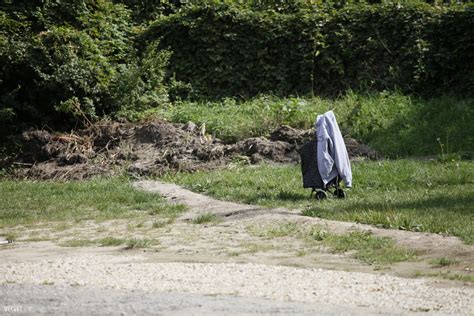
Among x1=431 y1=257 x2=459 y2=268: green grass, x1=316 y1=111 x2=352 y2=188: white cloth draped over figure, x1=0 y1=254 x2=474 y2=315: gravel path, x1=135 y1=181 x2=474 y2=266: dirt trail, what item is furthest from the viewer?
x1=316 y1=111 x2=352 y2=188: white cloth draped over figure

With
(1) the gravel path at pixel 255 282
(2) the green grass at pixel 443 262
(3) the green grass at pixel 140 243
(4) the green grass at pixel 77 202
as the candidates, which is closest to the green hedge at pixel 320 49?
(4) the green grass at pixel 77 202

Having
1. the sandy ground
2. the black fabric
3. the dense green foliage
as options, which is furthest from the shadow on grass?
the dense green foliage

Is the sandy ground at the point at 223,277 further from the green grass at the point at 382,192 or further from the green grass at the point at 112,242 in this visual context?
the green grass at the point at 382,192

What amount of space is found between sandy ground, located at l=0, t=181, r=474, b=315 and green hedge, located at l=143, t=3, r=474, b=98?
11099 mm

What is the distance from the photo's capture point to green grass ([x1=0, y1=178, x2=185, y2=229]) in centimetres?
1244

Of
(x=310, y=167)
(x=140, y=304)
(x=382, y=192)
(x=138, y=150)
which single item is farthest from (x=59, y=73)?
(x=140, y=304)

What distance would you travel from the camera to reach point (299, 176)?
14.6m

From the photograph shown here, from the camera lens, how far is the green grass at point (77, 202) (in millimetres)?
12438

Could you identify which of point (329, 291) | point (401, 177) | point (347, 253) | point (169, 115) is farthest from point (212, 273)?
point (169, 115)

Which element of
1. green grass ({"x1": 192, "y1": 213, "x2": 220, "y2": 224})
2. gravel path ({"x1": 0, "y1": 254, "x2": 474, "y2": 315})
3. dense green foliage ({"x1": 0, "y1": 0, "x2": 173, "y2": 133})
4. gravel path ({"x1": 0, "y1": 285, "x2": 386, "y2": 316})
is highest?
dense green foliage ({"x1": 0, "y1": 0, "x2": 173, "y2": 133})

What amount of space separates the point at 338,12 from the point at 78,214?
1172 centimetres

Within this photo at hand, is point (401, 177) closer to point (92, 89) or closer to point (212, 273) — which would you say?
point (212, 273)

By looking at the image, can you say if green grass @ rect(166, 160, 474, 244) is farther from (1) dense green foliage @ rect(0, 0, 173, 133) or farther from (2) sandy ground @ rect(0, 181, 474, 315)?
(1) dense green foliage @ rect(0, 0, 173, 133)

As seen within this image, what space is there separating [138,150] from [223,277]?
10343mm
